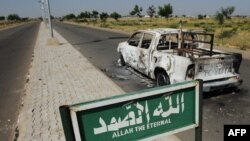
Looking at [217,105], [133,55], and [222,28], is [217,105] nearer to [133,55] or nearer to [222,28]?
[133,55]

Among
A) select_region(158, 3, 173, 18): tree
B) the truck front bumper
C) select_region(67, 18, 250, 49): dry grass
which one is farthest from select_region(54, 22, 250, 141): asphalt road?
select_region(158, 3, 173, 18): tree

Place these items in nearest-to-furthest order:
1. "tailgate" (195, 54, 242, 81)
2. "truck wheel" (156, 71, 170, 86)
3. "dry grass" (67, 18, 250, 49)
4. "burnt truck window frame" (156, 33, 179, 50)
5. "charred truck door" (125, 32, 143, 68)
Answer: "tailgate" (195, 54, 242, 81) → "truck wheel" (156, 71, 170, 86) → "burnt truck window frame" (156, 33, 179, 50) → "charred truck door" (125, 32, 143, 68) → "dry grass" (67, 18, 250, 49)

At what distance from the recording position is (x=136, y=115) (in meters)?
2.48

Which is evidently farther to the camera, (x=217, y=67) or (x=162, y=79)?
(x=162, y=79)

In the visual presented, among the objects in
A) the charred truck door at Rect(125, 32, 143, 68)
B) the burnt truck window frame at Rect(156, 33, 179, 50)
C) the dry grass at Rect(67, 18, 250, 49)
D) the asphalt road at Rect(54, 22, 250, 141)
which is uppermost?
the burnt truck window frame at Rect(156, 33, 179, 50)

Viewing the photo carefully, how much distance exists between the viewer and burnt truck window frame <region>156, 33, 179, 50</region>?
7.93 metres

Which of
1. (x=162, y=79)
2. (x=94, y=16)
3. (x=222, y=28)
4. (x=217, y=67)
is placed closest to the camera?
(x=217, y=67)

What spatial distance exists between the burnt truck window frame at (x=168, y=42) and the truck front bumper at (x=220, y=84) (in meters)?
2.15

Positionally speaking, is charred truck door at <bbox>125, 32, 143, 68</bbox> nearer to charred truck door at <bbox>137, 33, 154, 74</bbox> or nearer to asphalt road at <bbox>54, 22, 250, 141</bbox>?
charred truck door at <bbox>137, 33, 154, 74</bbox>

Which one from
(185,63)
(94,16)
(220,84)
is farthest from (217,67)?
(94,16)

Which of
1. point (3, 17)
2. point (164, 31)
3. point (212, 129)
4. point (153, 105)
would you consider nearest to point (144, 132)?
point (153, 105)

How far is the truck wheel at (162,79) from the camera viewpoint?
6969 mm

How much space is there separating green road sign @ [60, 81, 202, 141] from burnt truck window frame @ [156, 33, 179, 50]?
5.22 meters

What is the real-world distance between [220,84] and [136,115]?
4.30 m
